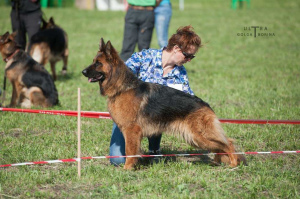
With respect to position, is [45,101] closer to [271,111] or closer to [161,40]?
[161,40]

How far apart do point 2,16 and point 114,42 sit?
9126mm

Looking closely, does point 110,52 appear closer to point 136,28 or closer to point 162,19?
point 136,28

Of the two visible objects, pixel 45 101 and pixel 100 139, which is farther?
pixel 45 101

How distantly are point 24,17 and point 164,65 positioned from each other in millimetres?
5698

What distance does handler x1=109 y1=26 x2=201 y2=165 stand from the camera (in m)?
4.97

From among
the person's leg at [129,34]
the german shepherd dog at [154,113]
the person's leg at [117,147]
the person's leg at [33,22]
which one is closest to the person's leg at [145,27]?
the person's leg at [129,34]

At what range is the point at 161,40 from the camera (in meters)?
10.0

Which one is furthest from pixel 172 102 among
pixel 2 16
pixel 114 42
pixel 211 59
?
pixel 2 16

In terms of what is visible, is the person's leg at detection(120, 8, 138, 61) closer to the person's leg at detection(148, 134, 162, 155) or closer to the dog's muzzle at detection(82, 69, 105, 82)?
the person's leg at detection(148, 134, 162, 155)

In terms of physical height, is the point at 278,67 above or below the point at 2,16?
below

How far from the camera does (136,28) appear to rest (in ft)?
29.6

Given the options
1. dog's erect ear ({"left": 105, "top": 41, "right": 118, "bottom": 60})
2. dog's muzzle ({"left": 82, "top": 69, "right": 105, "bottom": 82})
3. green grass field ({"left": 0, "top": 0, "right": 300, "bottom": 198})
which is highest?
dog's erect ear ({"left": 105, "top": 41, "right": 118, "bottom": 60})

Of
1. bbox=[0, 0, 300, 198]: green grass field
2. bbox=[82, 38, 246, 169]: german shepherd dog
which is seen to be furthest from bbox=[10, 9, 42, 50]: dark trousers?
bbox=[82, 38, 246, 169]: german shepherd dog

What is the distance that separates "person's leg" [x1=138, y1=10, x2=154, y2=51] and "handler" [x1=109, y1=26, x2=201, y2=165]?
3.85m
